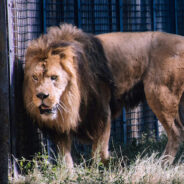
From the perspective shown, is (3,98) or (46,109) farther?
(46,109)

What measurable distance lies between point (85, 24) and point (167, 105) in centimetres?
169

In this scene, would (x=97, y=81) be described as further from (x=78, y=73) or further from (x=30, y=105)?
(x=30, y=105)

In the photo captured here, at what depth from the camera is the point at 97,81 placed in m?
4.96

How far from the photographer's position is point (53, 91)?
4.45 meters

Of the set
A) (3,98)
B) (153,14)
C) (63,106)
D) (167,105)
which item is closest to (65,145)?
(63,106)

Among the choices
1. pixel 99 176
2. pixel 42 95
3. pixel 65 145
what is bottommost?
pixel 99 176

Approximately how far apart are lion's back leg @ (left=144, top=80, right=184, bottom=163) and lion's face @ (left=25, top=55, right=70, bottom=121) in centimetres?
133

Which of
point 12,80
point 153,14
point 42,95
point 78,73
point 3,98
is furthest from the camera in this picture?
point 153,14

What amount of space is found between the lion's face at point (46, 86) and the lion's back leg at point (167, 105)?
133cm

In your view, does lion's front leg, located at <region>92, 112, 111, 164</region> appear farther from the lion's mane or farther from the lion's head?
the lion's head

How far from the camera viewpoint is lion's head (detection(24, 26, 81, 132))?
4.46 metres

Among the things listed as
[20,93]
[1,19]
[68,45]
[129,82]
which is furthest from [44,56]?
[1,19]

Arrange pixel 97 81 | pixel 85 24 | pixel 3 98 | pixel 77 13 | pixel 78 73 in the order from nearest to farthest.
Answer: pixel 3 98, pixel 78 73, pixel 97 81, pixel 77 13, pixel 85 24

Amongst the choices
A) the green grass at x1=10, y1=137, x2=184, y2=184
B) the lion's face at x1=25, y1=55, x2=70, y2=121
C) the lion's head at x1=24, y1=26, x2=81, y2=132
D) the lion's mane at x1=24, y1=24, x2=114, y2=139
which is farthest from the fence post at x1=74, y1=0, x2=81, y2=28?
the green grass at x1=10, y1=137, x2=184, y2=184
